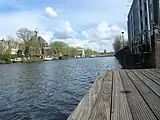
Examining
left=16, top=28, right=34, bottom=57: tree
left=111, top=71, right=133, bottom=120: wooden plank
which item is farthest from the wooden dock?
left=16, top=28, right=34, bottom=57: tree

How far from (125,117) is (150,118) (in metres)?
0.34

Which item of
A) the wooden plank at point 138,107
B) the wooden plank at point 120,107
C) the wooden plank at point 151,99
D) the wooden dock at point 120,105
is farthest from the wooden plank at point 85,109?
the wooden plank at point 151,99

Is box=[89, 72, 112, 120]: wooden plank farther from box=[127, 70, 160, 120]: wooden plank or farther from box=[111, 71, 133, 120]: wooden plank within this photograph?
box=[127, 70, 160, 120]: wooden plank

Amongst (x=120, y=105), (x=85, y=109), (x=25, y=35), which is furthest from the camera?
(x=25, y=35)

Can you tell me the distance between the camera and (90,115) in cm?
395

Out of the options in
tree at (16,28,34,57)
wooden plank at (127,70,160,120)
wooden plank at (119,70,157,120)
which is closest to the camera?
wooden plank at (119,70,157,120)

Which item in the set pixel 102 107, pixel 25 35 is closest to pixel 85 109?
pixel 102 107

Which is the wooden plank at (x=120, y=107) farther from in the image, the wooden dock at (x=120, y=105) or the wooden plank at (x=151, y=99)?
the wooden plank at (x=151, y=99)

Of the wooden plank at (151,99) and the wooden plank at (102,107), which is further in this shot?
the wooden plank at (151,99)

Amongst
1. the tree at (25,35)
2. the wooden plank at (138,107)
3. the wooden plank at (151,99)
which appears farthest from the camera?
the tree at (25,35)

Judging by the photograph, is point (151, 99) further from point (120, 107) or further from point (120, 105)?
point (120, 107)

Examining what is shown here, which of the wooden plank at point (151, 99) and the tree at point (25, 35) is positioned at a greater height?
the tree at point (25, 35)

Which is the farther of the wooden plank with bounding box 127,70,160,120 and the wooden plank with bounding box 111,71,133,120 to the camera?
the wooden plank with bounding box 127,70,160,120

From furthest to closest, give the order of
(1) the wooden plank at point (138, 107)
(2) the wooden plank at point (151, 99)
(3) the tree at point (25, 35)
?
(3) the tree at point (25, 35) < (2) the wooden plank at point (151, 99) < (1) the wooden plank at point (138, 107)
